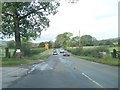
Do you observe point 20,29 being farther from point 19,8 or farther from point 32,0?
point 32,0

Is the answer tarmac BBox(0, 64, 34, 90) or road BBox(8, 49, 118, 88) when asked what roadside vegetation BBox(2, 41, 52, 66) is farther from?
road BBox(8, 49, 118, 88)

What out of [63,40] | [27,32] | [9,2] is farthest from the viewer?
[63,40]

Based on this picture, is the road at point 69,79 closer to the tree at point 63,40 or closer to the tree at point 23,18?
the tree at point 23,18

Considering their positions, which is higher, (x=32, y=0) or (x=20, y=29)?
(x=32, y=0)

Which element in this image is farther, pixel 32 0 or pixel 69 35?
pixel 69 35

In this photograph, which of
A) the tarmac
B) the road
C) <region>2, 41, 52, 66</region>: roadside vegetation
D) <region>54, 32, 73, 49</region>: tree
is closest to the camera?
the road

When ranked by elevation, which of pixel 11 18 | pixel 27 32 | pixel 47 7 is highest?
pixel 47 7

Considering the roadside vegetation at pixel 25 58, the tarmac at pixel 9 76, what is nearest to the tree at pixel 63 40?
the roadside vegetation at pixel 25 58

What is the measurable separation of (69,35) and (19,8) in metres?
106

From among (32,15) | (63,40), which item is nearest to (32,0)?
(32,15)

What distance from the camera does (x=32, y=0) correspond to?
2425cm

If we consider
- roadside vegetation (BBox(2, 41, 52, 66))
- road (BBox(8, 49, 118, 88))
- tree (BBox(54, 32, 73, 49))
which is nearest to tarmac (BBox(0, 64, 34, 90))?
road (BBox(8, 49, 118, 88))

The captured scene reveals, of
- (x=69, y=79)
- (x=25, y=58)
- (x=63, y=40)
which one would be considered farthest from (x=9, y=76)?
(x=63, y=40)

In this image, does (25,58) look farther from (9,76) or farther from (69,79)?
(69,79)
